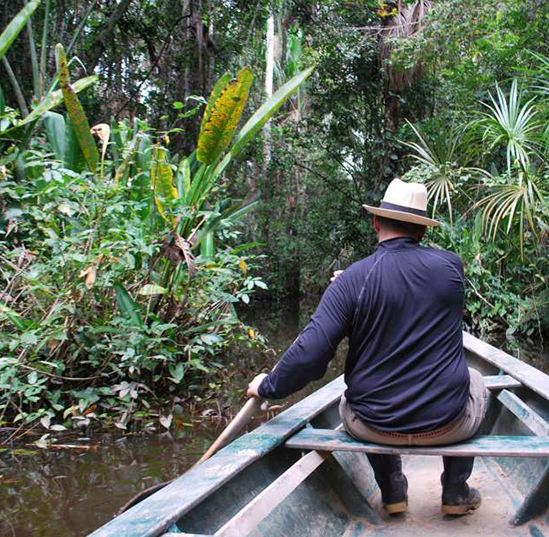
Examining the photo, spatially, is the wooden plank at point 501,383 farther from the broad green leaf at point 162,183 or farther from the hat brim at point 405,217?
the broad green leaf at point 162,183

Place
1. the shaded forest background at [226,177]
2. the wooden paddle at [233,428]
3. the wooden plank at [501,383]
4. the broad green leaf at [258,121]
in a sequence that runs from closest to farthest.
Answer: the wooden paddle at [233,428]
the wooden plank at [501,383]
the shaded forest background at [226,177]
the broad green leaf at [258,121]

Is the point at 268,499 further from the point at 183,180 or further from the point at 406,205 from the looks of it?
the point at 183,180

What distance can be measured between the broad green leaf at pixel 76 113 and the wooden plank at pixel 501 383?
10.8 feet

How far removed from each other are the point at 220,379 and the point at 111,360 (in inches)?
45.5

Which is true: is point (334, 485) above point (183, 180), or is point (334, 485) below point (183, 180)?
below

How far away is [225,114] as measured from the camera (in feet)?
15.3

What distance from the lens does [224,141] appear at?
4.78 meters

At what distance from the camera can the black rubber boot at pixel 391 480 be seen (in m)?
2.43

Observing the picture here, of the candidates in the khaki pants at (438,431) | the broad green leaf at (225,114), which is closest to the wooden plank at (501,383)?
the khaki pants at (438,431)

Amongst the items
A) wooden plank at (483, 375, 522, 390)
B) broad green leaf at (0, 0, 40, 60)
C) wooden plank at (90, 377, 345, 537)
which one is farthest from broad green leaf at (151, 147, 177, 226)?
wooden plank at (483, 375, 522, 390)

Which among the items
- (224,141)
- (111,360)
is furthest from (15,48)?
(111,360)

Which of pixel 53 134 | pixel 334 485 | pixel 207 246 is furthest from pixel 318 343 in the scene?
pixel 53 134

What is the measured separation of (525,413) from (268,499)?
57.3 inches

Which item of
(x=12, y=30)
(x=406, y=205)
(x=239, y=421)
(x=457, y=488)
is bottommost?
(x=457, y=488)
